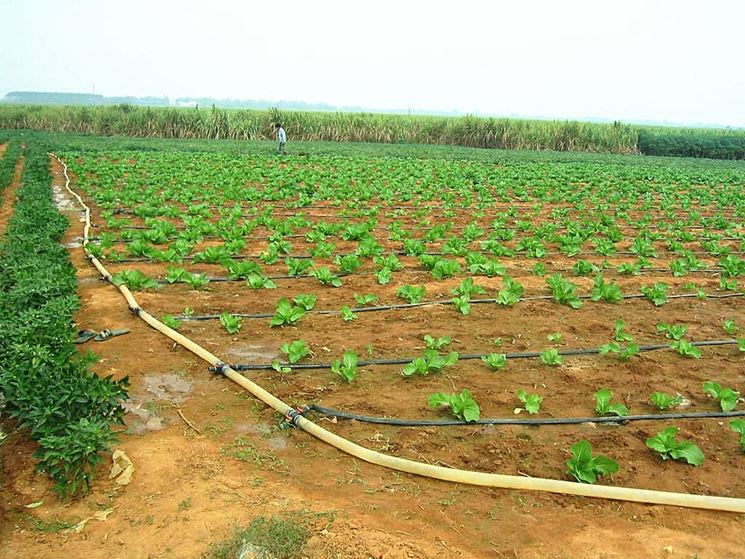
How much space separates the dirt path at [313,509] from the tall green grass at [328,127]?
115 ft

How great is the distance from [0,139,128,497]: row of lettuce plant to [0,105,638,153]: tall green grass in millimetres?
32287

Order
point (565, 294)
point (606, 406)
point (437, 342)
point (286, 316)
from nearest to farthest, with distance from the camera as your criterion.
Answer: point (606, 406) → point (437, 342) → point (286, 316) → point (565, 294)

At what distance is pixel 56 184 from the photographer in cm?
1572

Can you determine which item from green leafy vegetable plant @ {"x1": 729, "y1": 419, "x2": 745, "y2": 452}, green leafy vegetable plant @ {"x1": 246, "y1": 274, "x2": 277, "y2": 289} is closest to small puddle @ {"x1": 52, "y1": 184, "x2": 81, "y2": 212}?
green leafy vegetable plant @ {"x1": 246, "y1": 274, "x2": 277, "y2": 289}

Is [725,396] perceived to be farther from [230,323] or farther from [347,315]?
[230,323]

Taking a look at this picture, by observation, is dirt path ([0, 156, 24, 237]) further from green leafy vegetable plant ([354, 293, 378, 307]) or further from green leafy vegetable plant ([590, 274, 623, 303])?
green leafy vegetable plant ([590, 274, 623, 303])

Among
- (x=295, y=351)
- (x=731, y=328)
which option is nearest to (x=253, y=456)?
(x=295, y=351)

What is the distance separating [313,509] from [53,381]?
6.10 ft

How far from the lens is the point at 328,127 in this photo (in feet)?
125

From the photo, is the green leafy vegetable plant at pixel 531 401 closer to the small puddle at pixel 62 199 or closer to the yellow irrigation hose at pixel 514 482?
the yellow irrigation hose at pixel 514 482

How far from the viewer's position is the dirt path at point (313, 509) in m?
2.97

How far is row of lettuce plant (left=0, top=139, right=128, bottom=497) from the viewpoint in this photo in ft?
10.9

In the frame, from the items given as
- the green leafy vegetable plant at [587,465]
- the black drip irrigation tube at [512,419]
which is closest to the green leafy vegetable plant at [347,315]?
the black drip irrigation tube at [512,419]

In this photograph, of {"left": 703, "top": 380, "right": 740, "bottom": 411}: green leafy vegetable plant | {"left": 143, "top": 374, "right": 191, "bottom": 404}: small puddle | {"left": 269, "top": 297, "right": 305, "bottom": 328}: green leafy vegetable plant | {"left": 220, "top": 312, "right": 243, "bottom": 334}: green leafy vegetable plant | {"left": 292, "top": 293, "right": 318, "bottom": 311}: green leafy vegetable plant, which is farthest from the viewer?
{"left": 292, "top": 293, "right": 318, "bottom": 311}: green leafy vegetable plant
